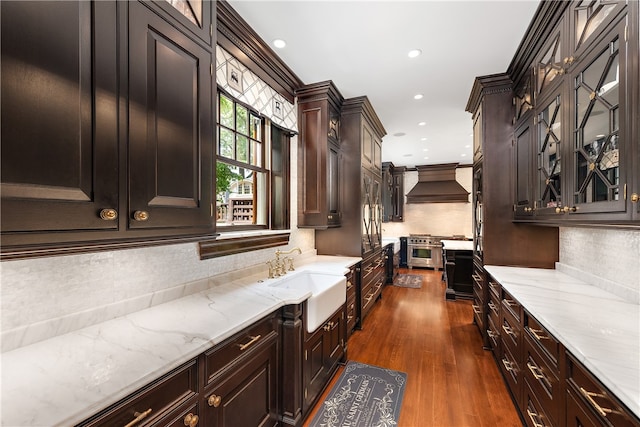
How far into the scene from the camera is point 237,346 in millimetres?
1308

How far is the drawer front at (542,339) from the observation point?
1282 millimetres

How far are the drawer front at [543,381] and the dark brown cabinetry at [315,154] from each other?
78.7 inches

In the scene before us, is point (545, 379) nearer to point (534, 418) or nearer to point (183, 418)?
point (534, 418)

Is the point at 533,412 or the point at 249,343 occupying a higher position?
the point at 249,343

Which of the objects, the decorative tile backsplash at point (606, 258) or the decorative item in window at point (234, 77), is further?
the decorative item in window at point (234, 77)

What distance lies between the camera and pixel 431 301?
454 centimetres

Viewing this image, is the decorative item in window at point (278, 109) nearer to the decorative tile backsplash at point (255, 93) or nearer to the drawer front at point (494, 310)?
the decorative tile backsplash at point (255, 93)

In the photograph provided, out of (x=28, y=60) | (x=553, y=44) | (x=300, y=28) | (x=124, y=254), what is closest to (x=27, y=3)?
(x=28, y=60)

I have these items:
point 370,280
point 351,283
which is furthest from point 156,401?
point 370,280

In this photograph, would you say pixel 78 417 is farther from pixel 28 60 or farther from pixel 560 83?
pixel 560 83

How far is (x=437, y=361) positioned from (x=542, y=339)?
145cm

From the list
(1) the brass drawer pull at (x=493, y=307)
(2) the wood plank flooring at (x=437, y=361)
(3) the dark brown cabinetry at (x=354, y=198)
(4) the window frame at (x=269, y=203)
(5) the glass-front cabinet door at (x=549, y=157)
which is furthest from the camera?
(3) the dark brown cabinetry at (x=354, y=198)

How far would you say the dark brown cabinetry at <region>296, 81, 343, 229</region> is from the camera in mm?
3012

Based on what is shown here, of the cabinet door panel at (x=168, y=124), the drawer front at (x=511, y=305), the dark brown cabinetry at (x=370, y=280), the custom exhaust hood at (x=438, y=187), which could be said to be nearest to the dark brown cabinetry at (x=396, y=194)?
the custom exhaust hood at (x=438, y=187)
